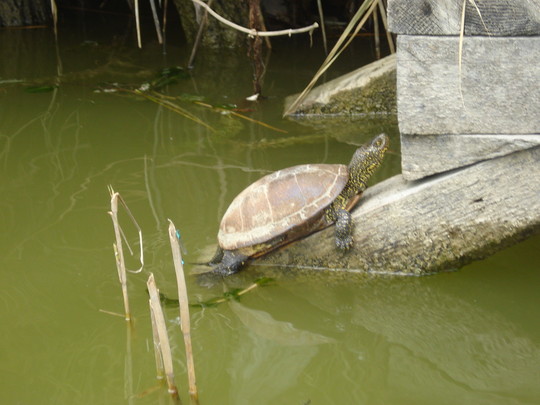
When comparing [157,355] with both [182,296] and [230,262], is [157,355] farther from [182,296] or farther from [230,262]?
[230,262]

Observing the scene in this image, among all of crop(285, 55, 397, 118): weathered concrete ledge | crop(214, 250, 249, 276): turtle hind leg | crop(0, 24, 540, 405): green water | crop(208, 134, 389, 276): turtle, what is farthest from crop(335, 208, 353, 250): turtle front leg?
crop(285, 55, 397, 118): weathered concrete ledge

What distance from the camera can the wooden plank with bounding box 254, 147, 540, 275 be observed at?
3.48 meters

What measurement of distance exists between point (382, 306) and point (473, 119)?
1.01 metres

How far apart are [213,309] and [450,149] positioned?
1375 millimetres

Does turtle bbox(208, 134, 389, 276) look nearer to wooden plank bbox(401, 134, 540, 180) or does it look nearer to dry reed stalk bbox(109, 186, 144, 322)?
wooden plank bbox(401, 134, 540, 180)

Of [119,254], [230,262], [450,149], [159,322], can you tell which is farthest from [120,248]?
[450,149]

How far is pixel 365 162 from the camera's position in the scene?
12.9 ft

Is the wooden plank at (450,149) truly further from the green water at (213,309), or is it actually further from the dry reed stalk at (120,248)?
the dry reed stalk at (120,248)

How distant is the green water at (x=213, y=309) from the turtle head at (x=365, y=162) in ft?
1.69

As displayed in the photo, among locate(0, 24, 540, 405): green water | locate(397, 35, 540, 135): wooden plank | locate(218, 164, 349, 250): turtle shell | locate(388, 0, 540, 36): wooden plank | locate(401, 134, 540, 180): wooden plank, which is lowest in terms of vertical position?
locate(0, 24, 540, 405): green water

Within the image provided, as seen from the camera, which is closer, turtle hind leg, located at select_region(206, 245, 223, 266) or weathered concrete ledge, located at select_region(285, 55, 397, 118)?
turtle hind leg, located at select_region(206, 245, 223, 266)

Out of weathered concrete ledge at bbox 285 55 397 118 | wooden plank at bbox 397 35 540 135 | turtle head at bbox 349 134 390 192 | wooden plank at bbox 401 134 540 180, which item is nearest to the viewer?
wooden plank at bbox 397 35 540 135

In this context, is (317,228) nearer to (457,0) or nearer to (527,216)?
(527,216)

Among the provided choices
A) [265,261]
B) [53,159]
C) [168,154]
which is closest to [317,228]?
[265,261]
